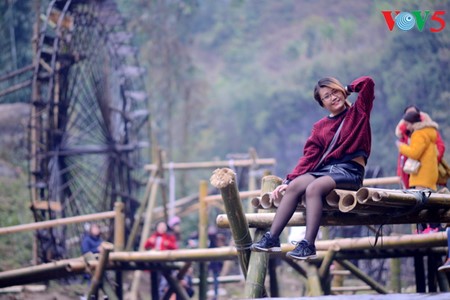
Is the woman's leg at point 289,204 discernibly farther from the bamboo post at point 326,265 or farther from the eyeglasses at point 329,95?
the bamboo post at point 326,265

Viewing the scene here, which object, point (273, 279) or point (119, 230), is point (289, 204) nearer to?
point (273, 279)

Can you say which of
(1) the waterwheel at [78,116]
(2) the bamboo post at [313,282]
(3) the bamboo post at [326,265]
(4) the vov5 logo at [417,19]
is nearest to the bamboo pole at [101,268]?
(2) the bamboo post at [313,282]

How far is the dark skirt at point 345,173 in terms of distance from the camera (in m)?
4.45

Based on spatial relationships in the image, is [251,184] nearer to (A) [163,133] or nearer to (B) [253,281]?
(B) [253,281]

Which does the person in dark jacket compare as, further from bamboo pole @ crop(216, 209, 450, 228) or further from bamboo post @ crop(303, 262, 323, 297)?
bamboo post @ crop(303, 262, 323, 297)

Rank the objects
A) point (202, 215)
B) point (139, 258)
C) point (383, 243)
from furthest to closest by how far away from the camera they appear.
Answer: point (202, 215), point (139, 258), point (383, 243)

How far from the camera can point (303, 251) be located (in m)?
4.36

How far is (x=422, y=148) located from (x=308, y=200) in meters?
2.37

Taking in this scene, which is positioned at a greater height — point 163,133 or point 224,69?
point 224,69

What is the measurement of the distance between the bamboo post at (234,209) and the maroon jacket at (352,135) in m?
0.40

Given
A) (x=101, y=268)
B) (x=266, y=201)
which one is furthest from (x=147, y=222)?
(x=266, y=201)

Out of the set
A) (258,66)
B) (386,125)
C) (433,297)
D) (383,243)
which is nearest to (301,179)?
(433,297)

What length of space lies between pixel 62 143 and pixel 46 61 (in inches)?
58.2

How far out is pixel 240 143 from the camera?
25500mm
